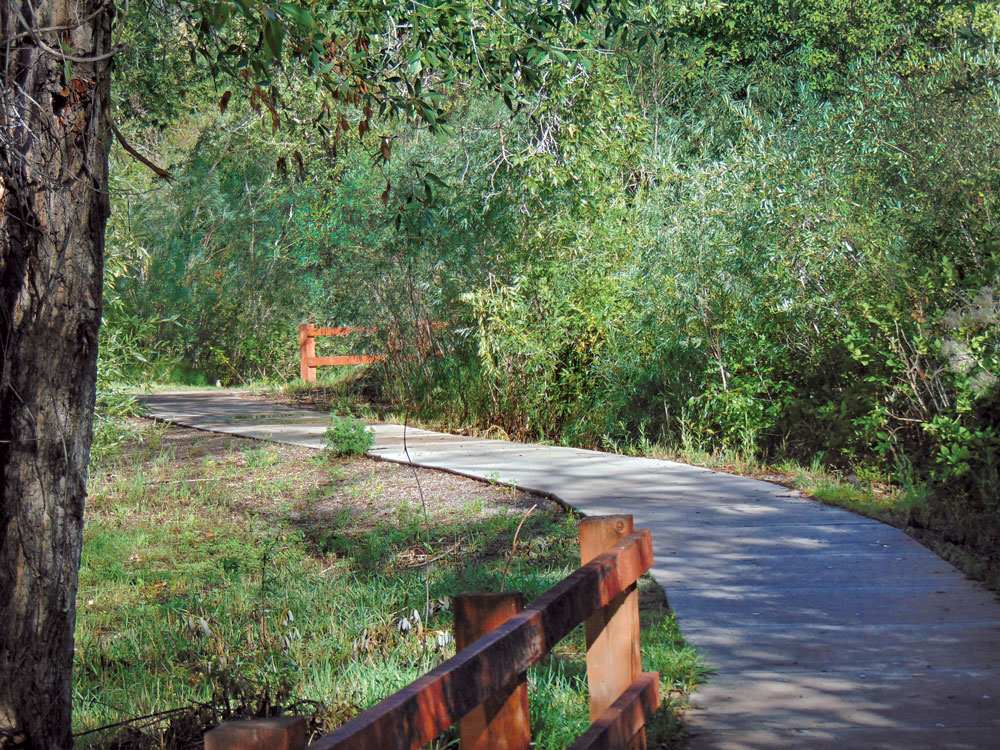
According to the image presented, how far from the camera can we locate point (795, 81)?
23.0m

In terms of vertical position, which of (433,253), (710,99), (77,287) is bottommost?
(77,287)

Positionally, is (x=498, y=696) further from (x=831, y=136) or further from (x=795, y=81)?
(x=795, y=81)

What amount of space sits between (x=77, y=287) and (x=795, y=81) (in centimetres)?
2152

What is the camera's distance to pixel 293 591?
6215 millimetres

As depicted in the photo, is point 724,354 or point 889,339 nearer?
point 889,339

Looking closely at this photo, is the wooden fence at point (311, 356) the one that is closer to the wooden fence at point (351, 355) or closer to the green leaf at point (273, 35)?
the wooden fence at point (351, 355)

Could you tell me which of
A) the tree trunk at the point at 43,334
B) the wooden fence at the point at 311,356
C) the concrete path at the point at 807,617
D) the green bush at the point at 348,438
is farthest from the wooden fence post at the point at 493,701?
the wooden fence at the point at 311,356

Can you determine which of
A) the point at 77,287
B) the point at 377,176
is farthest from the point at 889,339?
the point at 377,176

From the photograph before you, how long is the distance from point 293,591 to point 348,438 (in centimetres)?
500

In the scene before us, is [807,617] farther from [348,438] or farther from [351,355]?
[351,355]

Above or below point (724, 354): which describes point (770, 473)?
below

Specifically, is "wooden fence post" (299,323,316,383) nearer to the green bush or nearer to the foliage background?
the foliage background

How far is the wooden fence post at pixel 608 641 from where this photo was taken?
11.3ft

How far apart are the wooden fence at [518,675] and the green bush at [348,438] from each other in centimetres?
761
